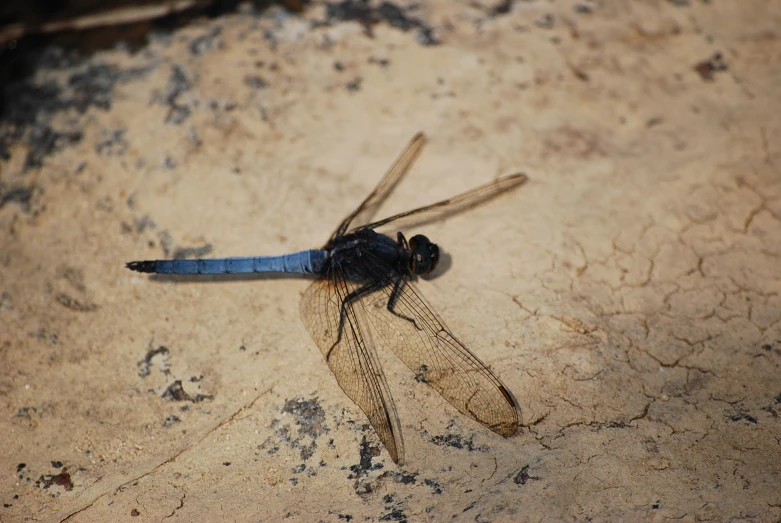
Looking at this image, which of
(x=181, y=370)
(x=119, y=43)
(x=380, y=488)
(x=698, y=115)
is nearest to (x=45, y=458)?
(x=181, y=370)

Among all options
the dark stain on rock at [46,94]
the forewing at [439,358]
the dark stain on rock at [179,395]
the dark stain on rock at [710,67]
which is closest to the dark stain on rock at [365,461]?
the forewing at [439,358]

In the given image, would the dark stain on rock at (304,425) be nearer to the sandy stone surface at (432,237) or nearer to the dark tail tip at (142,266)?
the sandy stone surface at (432,237)

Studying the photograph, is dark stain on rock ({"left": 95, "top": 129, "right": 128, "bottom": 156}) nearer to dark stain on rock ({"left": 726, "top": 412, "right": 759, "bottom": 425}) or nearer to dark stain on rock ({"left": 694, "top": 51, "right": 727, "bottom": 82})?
dark stain on rock ({"left": 726, "top": 412, "right": 759, "bottom": 425})

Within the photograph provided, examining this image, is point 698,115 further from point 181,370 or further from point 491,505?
point 181,370

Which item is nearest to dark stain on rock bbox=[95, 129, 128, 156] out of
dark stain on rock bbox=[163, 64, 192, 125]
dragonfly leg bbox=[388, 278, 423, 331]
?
dark stain on rock bbox=[163, 64, 192, 125]

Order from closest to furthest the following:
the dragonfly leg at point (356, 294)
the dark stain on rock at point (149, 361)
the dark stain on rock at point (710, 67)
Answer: the dark stain on rock at point (149, 361) → the dragonfly leg at point (356, 294) → the dark stain on rock at point (710, 67)

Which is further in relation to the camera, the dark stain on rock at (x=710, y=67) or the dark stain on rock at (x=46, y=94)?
the dark stain on rock at (x=710, y=67)

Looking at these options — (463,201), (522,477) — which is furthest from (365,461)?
(463,201)

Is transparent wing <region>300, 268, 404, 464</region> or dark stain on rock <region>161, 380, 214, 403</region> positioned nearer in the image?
transparent wing <region>300, 268, 404, 464</region>

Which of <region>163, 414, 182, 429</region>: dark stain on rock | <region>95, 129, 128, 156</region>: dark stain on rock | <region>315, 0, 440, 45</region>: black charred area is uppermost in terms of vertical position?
<region>315, 0, 440, 45</region>: black charred area
